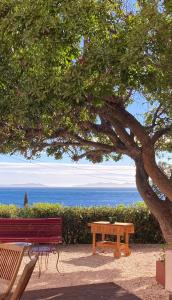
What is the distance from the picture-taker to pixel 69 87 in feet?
22.9

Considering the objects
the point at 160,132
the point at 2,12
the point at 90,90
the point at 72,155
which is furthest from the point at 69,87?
the point at 72,155

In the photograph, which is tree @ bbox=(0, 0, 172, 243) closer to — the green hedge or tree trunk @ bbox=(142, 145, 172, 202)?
tree trunk @ bbox=(142, 145, 172, 202)

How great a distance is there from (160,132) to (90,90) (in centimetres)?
260

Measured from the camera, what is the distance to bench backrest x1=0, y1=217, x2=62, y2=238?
1311cm

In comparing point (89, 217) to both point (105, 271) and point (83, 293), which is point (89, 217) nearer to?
point (105, 271)

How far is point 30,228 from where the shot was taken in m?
13.2

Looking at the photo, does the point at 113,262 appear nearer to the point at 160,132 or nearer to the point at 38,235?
the point at 38,235

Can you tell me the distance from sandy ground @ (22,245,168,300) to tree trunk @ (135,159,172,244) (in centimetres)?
109

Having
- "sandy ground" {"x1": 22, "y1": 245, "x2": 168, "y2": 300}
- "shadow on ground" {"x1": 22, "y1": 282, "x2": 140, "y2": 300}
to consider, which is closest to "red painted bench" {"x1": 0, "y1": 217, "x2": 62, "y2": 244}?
"sandy ground" {"x1": 22, "y1": 245, "x2": 168, "y2": 300}

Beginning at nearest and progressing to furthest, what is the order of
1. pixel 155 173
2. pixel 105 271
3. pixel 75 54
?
pixel 75 54
pixel 155 173
pixel 105 271

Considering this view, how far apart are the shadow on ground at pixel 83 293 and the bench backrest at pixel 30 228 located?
413 cm

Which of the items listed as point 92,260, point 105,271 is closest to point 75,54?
point 105,271

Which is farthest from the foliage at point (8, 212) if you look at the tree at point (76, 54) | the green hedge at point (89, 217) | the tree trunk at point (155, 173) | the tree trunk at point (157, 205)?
the tree at point (76, 54)

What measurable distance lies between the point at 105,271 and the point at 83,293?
10.3 ft
